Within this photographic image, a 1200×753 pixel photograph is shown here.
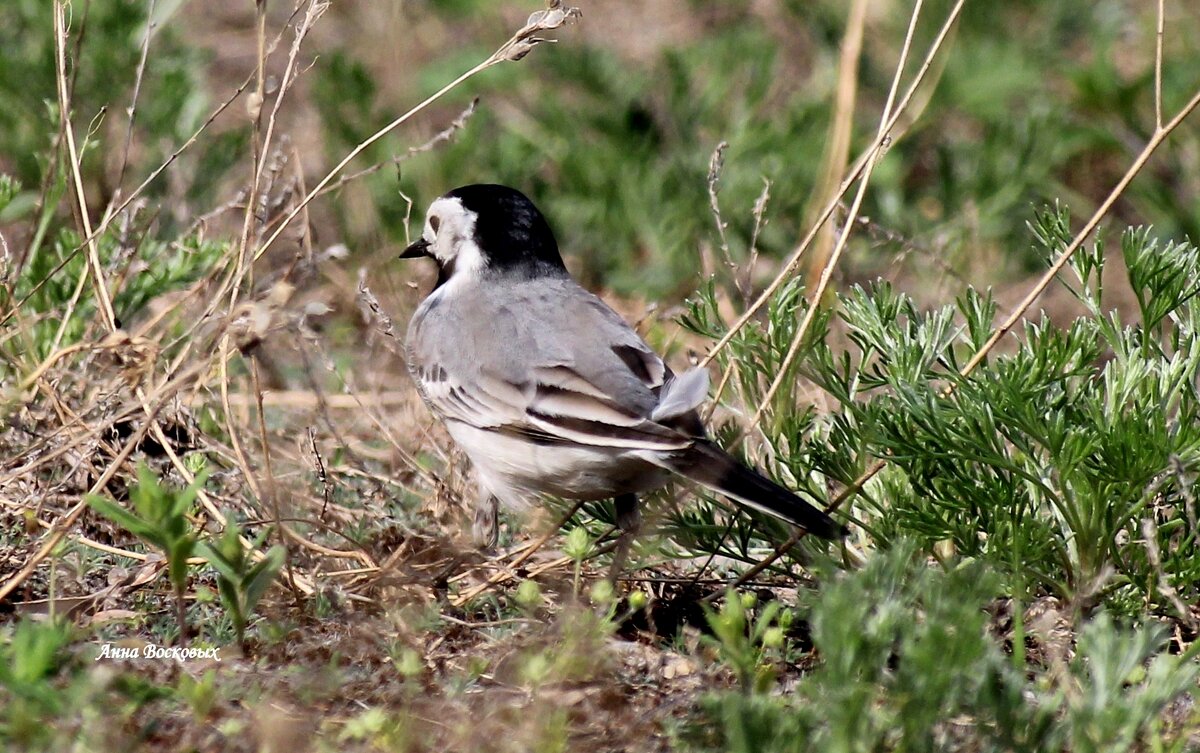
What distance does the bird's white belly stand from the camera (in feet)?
14.9

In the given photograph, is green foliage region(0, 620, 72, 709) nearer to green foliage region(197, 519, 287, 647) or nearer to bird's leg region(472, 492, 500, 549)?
green foliage region(197, 519, 287, 647)

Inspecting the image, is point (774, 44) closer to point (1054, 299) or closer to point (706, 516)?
point (1054, 299)

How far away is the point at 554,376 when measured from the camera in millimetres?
4836

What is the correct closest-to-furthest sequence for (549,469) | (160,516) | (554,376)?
(160,516) → (549,469) → (554,376)

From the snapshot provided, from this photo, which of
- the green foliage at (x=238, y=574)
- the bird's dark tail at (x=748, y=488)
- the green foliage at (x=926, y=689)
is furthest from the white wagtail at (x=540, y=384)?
the green foliage at (x=238, y=574)

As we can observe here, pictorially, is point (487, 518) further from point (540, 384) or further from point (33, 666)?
point (33, 666)

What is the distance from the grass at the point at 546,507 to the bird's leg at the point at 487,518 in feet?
0.44

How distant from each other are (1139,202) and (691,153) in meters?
2.66

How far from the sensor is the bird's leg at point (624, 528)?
4.59 meters

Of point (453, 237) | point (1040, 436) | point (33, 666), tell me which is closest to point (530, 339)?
point (453, 237)

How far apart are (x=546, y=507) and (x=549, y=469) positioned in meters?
0.42

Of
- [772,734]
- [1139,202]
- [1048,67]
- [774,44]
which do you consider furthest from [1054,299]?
[772,734]

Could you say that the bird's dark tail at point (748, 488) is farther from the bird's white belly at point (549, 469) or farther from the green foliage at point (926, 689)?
the green foliage at point (926, 689)

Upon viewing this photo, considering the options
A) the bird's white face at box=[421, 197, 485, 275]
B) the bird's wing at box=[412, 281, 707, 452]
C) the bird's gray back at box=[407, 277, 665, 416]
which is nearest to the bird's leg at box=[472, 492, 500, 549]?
the bird's wing at box=[412, 281, 707, 452]
